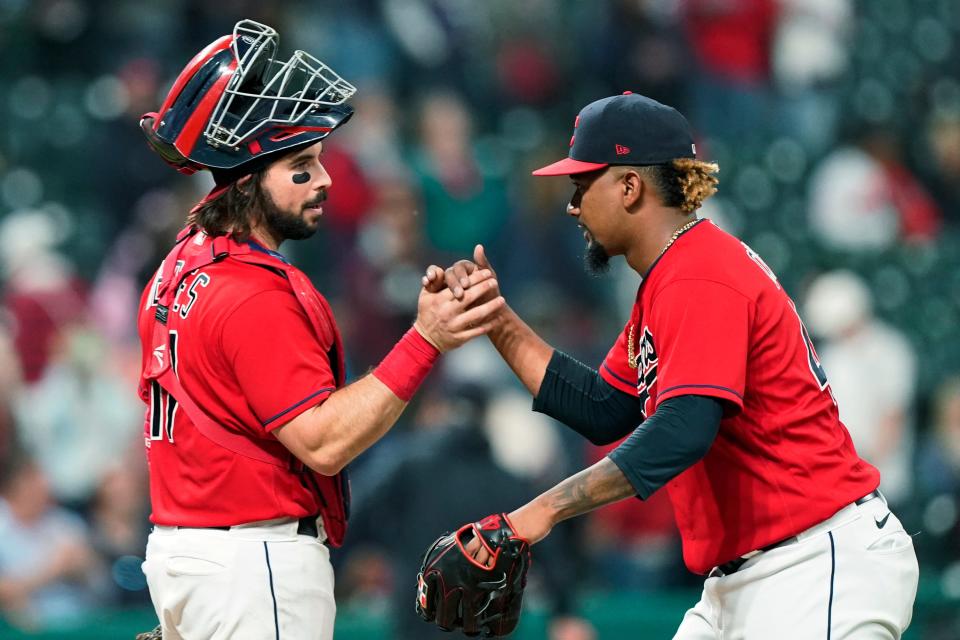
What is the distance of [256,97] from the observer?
388cm

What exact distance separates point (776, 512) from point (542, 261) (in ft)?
18.9

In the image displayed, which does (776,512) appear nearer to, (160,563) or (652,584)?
(160,563)

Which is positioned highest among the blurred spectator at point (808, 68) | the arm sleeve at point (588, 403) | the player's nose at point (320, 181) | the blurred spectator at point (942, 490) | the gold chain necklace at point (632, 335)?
the blurred spectator at point (808, 68)

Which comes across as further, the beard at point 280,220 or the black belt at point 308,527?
the beard at point 280,220

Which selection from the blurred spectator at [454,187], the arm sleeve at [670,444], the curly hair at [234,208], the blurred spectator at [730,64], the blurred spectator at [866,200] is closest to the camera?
the arm sleeve at [670,444]

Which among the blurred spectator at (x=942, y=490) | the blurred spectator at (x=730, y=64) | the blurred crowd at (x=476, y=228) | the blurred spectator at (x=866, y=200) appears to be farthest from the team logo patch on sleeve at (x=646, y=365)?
the blurred spectator at (x=730, y=64)

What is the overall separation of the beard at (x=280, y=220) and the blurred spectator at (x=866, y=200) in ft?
21.6

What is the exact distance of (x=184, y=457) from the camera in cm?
377

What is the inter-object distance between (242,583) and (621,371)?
1.39 metres

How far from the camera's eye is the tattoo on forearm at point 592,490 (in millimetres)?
3643

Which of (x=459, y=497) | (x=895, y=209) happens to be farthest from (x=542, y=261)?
(x=459, y=497)

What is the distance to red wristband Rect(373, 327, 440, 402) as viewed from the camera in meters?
3.76

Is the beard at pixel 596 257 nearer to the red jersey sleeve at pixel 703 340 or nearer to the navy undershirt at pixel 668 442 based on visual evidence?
the red jersey sleeve at pixel 703 340

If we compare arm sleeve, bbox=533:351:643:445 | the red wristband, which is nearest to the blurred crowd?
arm sleeve, bbox=533:351:643:445
